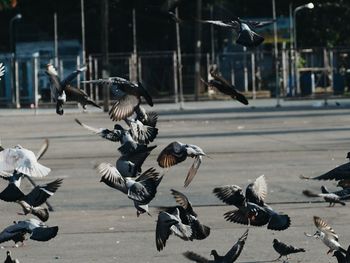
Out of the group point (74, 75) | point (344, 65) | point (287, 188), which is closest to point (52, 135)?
point (287, 188)

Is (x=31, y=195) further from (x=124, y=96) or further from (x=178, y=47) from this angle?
(x=178, y=47)

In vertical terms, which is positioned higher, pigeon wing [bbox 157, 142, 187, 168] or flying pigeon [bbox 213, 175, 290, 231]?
pigeon wing [bbox 157, 142, 187, 168]

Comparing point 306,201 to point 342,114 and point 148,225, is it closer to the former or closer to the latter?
point 148,225

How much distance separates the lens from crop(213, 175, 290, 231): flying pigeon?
787 centimetres

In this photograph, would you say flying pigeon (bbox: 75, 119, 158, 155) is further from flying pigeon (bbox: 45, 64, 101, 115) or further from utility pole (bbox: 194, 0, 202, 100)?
utility pole (bbox: 194, 0, 202, 100)

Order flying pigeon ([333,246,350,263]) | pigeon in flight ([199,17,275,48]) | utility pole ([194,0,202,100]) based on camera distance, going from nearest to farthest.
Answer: pigeon in flight ([199,17,275,48]) < flying pigeon ([333,246,350,263]) < utility pole ([194,0,202,100])

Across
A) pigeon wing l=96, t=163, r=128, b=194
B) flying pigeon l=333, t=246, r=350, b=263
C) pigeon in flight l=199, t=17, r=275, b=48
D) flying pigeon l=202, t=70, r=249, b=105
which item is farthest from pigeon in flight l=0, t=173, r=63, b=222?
flying pigeon l=333, t=246, r=350, b=263

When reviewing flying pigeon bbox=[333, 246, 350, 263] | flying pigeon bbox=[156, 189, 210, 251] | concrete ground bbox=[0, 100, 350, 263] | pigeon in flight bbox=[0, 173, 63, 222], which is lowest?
concrete ground bbox=[0, 100, 350, 263]

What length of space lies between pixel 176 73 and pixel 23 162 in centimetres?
4044

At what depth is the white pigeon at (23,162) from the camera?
6953mm

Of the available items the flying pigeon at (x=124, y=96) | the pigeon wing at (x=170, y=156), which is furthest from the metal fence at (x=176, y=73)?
the flying pigeon at (x=124, y=96)

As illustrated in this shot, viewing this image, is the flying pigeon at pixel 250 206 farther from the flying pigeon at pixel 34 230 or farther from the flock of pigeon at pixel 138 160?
the flying pigeon at pixel 34 230

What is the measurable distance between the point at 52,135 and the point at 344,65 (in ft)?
86.8

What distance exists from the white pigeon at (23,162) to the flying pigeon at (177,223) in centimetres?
93
